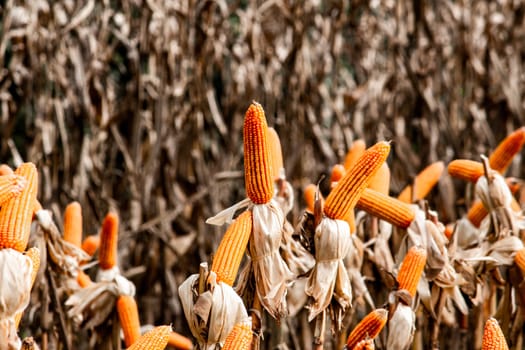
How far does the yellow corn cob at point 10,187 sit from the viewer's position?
193cm

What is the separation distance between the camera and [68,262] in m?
2.77

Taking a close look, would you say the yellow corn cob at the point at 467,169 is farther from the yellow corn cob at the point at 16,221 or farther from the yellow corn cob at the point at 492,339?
the yellow corn cob at the point at 16,221

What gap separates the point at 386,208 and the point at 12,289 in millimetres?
1072

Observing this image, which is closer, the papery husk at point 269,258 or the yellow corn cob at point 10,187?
the yellow corn cob at point 10,187

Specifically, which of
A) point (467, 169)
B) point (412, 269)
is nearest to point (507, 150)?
point (467, 169)

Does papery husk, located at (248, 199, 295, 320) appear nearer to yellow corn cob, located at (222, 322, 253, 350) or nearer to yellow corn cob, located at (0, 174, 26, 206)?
yellow corn cob, located at (222, 322, 253, 350)

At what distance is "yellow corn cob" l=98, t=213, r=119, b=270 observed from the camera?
2.63 m

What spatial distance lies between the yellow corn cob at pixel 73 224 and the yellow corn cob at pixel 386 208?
88 cm

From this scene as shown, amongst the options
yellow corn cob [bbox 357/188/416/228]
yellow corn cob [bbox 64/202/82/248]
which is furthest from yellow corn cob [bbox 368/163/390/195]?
yellow corn cob [bbox 64/202/82/248]

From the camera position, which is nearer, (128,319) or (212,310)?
(212,310)

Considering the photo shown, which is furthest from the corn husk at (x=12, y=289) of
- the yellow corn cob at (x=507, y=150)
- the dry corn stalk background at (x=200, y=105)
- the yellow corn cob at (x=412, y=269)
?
the dry corn stalk background at (x=200, y=105)

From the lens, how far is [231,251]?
194 centimetres

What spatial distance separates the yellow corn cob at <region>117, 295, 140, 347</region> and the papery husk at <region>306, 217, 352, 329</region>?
0.68 m

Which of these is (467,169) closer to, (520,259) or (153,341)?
(520,259)
